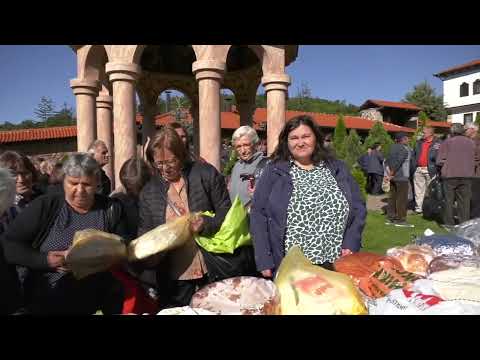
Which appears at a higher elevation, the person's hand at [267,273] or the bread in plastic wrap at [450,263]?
the bread in plastic wrap at [450,263]

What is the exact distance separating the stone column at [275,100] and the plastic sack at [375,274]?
5.21m

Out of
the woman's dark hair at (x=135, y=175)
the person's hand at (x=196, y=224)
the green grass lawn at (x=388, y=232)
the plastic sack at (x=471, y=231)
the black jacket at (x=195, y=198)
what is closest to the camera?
the person's hand at (x=196, y=224)

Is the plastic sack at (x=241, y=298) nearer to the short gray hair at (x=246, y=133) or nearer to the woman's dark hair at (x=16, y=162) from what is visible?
the short gray hair at (x=246, y=133)

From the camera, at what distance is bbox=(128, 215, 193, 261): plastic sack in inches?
86.0

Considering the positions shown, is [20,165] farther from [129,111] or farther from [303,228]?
[129,111]

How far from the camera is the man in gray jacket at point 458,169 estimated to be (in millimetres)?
7043

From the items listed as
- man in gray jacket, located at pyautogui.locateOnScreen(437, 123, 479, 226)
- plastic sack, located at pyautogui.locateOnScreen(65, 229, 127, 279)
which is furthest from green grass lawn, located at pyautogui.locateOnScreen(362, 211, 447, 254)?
plastic sack, located at pyautogui.locateOnScreen(65, 229, 127, 279)

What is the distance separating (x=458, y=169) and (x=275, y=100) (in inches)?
147

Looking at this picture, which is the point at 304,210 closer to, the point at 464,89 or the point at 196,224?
the point at 196,224

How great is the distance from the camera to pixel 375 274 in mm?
1846

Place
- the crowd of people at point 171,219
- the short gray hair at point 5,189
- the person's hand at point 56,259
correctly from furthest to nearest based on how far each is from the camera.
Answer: the crowd of people at point 171,219, the person's hand at point 56,259, the short gray hair at point 5,189

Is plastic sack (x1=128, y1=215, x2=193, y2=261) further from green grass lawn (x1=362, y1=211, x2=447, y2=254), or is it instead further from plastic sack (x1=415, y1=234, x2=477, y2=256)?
green grass lawn (x1=362, y1=211, x2=447, y2=254)

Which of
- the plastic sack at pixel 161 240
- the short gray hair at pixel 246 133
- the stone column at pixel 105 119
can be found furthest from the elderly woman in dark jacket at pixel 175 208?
the stone column at pixel 105 119


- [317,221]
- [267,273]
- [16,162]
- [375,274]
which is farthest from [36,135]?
[375,274]
